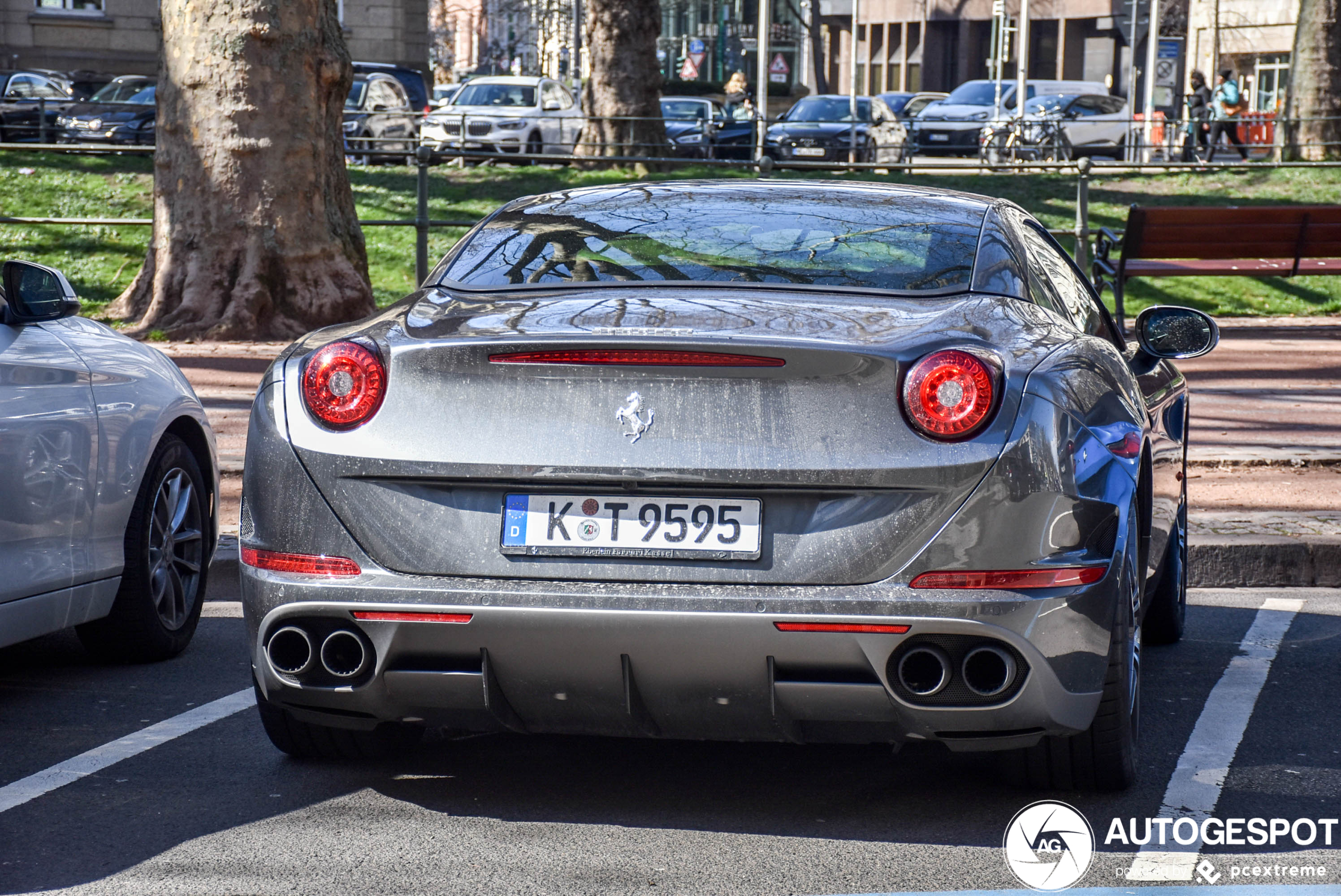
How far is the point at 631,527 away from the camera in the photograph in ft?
11.8

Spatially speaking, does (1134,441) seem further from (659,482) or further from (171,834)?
(171,834)

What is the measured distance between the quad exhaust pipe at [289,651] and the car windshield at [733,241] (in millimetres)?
991

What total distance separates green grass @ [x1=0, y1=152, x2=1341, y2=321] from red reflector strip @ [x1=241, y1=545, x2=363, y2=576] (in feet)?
39.4

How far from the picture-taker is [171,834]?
12.5 feet

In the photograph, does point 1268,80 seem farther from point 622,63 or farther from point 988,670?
point 988,670

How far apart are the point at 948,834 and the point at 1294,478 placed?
503 centimetres

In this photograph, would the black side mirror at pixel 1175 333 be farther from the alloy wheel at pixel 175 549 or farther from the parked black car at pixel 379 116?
the parked black car at pixel 379 116

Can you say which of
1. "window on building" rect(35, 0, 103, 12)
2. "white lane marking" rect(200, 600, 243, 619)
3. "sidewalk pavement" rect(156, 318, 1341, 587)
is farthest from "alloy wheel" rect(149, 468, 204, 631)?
"window on building" rect(35, 0, 103, 12)

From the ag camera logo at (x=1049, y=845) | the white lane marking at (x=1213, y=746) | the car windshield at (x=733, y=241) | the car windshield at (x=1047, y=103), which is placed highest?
the car windshield at (x=733, y=241)

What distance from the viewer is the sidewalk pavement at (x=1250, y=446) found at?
6.99m

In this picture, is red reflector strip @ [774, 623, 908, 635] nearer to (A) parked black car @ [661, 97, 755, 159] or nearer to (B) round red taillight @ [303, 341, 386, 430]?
(B) round red taillight @ [303, 341, 386, 430]

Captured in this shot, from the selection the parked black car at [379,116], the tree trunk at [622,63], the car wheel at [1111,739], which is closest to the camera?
the car wheel at [1111,739]

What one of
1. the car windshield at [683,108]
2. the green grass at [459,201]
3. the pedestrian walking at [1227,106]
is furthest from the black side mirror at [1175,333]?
the car windshield at [683,108]

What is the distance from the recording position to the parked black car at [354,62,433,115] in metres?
33.5
